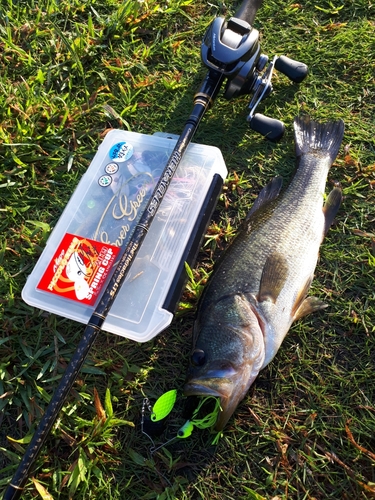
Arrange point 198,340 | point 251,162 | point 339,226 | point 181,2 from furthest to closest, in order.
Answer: point 181,2
point 251,162
point 339,226
point 198,340

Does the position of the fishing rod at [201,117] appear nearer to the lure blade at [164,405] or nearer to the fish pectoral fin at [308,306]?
the lure blade at [164,405]

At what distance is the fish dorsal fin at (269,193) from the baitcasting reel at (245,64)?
46cm

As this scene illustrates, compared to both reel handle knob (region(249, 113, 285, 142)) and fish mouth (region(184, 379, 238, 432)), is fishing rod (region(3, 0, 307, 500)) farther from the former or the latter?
fish mouth (region(184, 379, 238, 432))

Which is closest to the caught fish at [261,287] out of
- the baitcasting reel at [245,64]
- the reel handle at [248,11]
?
the baitcasting reel at [245,64]

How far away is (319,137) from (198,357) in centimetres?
179

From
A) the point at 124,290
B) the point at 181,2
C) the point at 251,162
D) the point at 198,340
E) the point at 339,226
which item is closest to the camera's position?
the point at 198,340

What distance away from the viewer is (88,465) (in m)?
2.60

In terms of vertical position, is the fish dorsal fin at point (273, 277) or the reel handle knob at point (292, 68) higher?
the reel handle knob at point (292, 68)

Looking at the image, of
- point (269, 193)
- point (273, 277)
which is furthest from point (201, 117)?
point (273, 277)

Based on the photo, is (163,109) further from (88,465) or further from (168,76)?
(88,465)

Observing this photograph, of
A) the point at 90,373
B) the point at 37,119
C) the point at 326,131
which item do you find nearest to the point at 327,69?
the point at 326,131

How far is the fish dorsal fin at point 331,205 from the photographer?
9.77 ft

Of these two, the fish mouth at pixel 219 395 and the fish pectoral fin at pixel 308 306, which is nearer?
the fish mouth at pixel 219 395

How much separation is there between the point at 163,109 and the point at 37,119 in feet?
3.38
